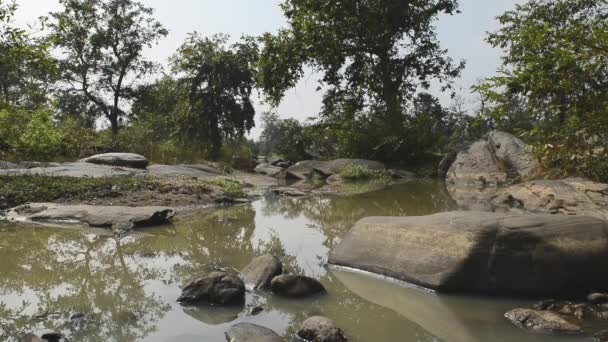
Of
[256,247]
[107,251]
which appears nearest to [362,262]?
[256,247]

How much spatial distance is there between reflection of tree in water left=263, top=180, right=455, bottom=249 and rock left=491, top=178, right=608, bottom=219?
1530mm

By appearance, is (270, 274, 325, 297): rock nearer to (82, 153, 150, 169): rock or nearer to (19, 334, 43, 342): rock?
(19, 334, 43, 342): rock

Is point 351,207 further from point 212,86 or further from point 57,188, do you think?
point 212,86

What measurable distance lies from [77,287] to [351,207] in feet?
25.3

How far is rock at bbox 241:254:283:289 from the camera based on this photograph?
535 centimetres

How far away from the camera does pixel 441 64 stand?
2503cm

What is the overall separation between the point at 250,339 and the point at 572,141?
148 inches

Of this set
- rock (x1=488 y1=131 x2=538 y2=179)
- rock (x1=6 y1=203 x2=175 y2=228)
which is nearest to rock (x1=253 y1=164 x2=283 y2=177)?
rock (x1=488 y1=131 x2=538 y2=179)

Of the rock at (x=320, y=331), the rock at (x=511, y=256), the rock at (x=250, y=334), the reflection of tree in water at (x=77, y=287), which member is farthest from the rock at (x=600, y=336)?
the reflection of tree in water at (x=77, y=287)

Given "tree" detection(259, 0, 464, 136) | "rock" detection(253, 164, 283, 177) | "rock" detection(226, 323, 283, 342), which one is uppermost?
"tree" detection(259, 0, 464, 136)

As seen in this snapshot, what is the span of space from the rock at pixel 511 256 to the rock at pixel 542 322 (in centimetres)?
68

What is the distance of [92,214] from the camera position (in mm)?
9500

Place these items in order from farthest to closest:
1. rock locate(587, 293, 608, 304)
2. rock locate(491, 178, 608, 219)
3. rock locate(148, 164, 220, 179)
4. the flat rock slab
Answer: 1. rock locate(148, 164, 220, 179)
2. the flat rock slab
3. rock locate(491, 178, 608, 219)
4. rock locate(587, 293, 608, 304)

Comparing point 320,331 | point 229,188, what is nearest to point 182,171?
point 229,188
